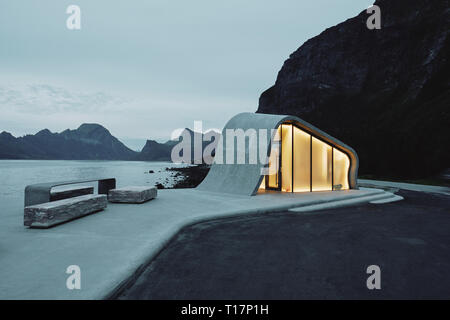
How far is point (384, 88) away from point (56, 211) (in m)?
103

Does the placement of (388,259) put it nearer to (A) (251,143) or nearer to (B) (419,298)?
(B) (419,298)

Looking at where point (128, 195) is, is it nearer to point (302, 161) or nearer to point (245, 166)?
point (245, 166)

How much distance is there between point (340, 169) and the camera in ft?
51.8

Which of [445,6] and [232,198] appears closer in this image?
[232,198]

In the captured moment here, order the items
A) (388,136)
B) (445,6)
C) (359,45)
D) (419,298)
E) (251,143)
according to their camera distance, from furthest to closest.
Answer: (359,45), (445,6), (388,136), (251,143), (419,298)

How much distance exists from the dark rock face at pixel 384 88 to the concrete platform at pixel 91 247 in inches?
1052

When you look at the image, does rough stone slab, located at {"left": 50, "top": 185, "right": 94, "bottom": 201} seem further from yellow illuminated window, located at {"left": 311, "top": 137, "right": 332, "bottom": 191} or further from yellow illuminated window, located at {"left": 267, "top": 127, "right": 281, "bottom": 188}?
yellow illuminated window, located at {"left": 311, "top": 137, "right": 332, "bottom": 191}

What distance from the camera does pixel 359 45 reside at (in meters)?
104

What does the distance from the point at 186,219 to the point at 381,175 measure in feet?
91.1

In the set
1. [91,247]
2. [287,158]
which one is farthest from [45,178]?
[91,247]

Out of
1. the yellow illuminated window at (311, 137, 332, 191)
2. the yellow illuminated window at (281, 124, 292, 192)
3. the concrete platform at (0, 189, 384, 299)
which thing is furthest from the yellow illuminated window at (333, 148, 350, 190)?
the concrete platform at (0, 189, 384, 299)

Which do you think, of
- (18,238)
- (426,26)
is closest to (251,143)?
(18,238)
